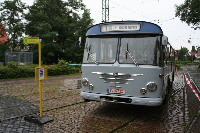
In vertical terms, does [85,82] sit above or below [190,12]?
below

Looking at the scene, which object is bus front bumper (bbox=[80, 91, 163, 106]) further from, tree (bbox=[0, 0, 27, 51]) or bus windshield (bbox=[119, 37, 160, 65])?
tree (bbox=[0, 0, 27, 51])

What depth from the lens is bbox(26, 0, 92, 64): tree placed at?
134ft

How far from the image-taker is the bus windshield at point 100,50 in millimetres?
7566

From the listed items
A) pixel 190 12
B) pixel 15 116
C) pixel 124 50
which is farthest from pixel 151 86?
pixel 190 12

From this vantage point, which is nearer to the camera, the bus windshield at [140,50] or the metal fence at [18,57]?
the bus windshield at [140,50]

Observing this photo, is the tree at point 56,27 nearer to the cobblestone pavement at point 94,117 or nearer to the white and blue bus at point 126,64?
the cobblestone pavement at point 94,117

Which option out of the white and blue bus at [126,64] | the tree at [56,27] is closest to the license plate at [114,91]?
the white and blue bus at [126,64]

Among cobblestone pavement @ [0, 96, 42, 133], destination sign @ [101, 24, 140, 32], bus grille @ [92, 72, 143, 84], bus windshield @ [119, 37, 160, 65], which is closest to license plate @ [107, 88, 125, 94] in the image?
bus grille @ [92, 72, 143, 84]

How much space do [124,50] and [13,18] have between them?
128ft

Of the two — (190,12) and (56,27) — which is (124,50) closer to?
(190,12)

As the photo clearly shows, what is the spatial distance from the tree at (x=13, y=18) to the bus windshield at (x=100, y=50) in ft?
120

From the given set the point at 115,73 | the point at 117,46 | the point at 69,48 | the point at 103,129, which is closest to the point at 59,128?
the point at 103,129

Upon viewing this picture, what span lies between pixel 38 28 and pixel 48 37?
239 centimetres

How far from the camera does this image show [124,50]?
292 inches
